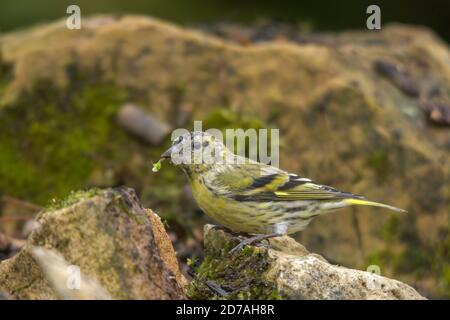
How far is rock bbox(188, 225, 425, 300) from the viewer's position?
4.35 metres

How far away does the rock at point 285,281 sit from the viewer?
4.35m

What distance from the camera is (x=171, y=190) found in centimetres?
781

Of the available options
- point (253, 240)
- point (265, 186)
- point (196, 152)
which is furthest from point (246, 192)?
point (253, 240)

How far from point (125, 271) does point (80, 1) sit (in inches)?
388

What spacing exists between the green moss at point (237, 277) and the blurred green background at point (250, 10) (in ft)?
26.9

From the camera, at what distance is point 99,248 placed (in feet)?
13.2

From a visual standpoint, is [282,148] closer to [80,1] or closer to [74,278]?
[74,278]

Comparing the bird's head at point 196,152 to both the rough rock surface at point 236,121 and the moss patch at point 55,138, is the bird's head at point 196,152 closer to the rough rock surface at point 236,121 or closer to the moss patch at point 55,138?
the rough rock surface at point 236,121

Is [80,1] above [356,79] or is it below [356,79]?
above

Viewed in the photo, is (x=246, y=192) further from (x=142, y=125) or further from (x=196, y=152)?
(x=142, y=125)

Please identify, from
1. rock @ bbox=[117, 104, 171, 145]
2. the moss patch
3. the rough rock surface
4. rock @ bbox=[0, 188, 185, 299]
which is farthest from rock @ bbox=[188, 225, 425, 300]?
the moss patch

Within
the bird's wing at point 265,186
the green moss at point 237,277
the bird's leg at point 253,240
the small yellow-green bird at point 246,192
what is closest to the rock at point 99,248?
the green moss at point 237,277

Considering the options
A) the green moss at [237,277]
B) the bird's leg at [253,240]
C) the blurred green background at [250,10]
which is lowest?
the green moss at [237,277]
